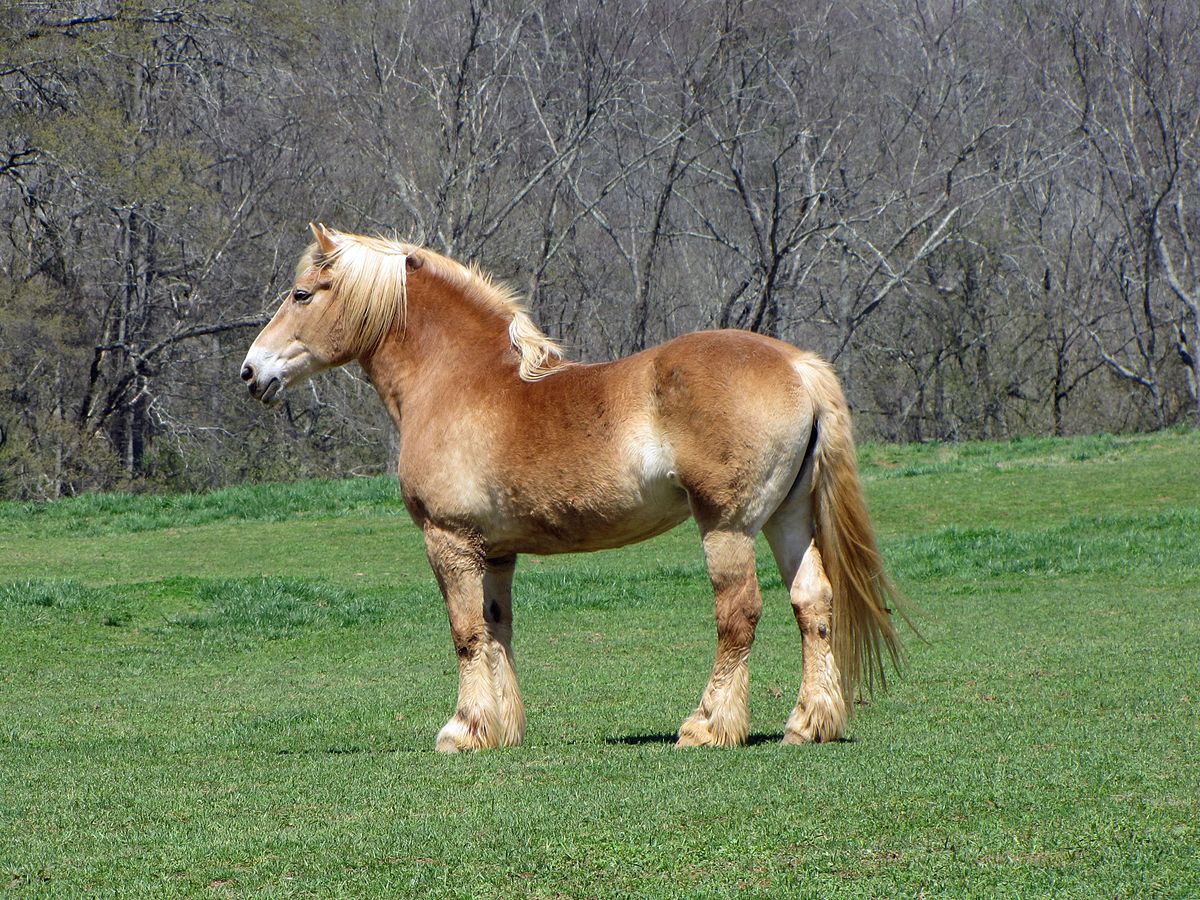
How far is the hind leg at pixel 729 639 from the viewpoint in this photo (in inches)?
234

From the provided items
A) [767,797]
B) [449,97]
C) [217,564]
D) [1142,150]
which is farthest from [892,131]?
[767,797]

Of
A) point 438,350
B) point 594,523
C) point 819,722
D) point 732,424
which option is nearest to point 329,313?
point 438,350

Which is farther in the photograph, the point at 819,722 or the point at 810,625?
the point at 810,625

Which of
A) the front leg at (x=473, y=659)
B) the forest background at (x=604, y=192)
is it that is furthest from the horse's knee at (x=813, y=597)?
the forest background at (x=604, y=192)

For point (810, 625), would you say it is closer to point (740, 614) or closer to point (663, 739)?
point (740, 614)

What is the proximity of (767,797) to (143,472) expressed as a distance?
2608 centimetres

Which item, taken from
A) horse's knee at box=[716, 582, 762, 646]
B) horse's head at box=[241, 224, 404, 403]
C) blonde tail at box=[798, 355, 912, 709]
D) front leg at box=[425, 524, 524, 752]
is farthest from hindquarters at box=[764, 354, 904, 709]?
horse's head at box=[241, 224, 404, 403]

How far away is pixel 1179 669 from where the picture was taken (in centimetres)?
766

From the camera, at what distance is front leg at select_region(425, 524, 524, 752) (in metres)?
6.48

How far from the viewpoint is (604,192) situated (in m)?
28.7

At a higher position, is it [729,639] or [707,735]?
[729,639]

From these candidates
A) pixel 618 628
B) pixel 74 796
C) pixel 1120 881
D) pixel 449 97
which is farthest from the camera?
pixel 449 97

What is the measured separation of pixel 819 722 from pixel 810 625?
1.47 feet

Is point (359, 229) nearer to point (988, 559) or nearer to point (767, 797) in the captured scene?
point (988, 559)
